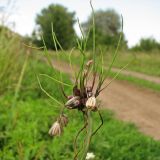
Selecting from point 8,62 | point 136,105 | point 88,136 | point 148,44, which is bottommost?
point 136,105

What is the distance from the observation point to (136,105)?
9.40m

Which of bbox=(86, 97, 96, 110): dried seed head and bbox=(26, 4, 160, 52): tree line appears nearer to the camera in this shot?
bbox=(86, 97, 96, 110): dried seed head

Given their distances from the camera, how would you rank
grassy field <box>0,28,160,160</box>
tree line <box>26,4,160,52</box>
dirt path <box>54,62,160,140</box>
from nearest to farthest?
grassy field <box>0,28,160,160</box> < dirt path <box>54,62,160,140</box> < tree line <box>26,4,160,52</box>

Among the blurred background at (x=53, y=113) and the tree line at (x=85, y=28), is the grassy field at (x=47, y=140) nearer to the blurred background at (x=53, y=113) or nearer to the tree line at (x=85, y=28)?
the blurred background at (x=53, y=113)

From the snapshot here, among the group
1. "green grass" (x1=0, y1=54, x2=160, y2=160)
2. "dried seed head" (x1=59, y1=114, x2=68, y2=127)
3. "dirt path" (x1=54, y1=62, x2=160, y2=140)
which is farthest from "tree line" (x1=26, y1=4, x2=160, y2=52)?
"dried seed head" (x1=59, y1=114, x2=68, y2=127)

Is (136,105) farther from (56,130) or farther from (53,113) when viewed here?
(56,130)

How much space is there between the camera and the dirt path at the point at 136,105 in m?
7.07

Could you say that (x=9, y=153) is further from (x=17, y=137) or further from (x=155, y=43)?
(x=155, y=43)

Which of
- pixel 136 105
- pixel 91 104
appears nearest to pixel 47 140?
pixel 91 104

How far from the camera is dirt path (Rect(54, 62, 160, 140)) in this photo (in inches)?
278

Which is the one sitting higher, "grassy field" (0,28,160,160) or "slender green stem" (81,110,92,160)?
"slender green stem" (81,110,92,160)

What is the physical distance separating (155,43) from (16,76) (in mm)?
37110

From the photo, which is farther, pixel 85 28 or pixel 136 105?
pixel 85 28

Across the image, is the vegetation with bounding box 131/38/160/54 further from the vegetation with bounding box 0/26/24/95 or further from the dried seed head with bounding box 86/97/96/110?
the dried seed head with bounding box 86/97/96/110
